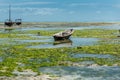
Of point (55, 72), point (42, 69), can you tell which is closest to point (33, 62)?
point (42, 69)

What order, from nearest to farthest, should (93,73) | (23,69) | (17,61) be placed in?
(93,73), (23,69), (17,61)

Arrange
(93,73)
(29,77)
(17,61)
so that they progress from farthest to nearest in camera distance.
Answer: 1. (17,61)
2. (93,73)
3. (29,77)

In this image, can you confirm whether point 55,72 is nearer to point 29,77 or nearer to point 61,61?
point 29,77

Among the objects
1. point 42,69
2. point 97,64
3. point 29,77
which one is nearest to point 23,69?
point 42,69

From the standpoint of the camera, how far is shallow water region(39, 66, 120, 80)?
19.2m

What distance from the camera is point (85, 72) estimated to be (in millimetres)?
21000

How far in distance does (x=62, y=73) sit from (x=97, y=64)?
482 centimetres

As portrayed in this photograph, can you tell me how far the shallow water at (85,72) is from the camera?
19.2 metres

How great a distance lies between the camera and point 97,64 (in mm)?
24375

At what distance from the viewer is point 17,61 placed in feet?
85.6

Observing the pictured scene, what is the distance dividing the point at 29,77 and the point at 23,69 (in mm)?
3125

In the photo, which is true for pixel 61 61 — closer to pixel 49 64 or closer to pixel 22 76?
pixel 49 64

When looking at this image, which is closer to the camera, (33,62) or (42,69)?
(42,69)

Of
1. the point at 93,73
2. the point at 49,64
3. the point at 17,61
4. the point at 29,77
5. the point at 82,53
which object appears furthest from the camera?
the point at 82,53
